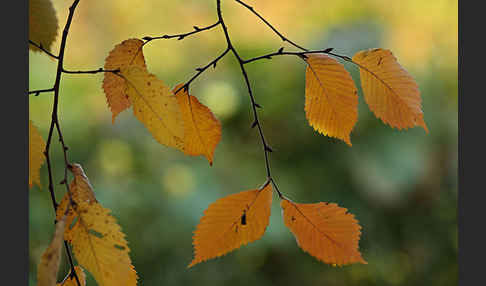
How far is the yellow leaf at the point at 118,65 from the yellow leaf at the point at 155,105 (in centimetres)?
5

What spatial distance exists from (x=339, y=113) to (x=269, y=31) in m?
1.81

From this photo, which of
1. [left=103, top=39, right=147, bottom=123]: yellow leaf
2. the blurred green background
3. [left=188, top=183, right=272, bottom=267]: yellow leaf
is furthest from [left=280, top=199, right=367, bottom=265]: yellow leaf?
the blurred green background

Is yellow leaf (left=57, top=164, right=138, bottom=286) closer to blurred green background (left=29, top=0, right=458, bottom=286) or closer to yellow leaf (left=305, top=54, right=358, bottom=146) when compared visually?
yellow leaf (left=305, top=54, right=358, bottom=146)

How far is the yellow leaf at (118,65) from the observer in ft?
1.21

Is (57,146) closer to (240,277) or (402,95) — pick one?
(240,277)

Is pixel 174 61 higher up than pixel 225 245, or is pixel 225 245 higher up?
pixel 174 61

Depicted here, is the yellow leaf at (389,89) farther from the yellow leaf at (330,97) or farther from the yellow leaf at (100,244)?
the yellow leaf at (100,244)

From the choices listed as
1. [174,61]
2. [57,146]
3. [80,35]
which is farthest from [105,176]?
[80,35]

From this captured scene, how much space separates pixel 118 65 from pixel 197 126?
7cm

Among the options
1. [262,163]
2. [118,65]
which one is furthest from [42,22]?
[262,163]

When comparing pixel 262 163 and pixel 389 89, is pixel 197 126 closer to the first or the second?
pixel 389 89

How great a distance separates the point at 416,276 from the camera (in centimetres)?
181

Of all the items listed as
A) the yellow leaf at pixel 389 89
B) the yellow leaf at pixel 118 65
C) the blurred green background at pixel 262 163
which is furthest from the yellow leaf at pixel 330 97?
the blurred green background at pixel 262 163

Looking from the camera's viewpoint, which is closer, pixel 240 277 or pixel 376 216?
pixel 240 277
